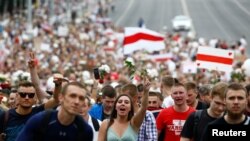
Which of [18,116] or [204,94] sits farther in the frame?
[204,94]

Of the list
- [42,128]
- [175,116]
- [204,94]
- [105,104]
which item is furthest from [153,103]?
[42,128]

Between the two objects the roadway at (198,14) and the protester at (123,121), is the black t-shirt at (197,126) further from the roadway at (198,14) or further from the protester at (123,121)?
the roadway at (198,14)

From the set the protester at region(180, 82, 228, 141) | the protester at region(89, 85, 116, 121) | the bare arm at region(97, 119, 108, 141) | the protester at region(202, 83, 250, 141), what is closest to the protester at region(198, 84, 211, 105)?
the protester at region(89, 85, 116, 121)

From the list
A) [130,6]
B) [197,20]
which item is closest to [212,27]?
[197,20]

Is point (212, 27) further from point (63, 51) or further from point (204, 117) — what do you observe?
point (204, 117)

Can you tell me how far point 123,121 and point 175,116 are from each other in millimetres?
1099

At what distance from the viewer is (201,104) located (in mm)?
13188

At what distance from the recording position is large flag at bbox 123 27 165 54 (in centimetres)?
2456

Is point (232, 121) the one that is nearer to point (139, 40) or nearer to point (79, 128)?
point (79, 128)

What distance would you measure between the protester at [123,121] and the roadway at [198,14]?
49.4 meters

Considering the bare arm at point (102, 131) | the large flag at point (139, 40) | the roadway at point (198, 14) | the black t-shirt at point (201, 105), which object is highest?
the roadway at point (198, 14)

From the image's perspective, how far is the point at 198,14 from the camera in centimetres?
8325

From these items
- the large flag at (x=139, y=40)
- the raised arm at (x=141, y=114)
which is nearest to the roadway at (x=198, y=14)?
the large flag at (x=139, y=40)

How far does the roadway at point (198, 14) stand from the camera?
232ft
